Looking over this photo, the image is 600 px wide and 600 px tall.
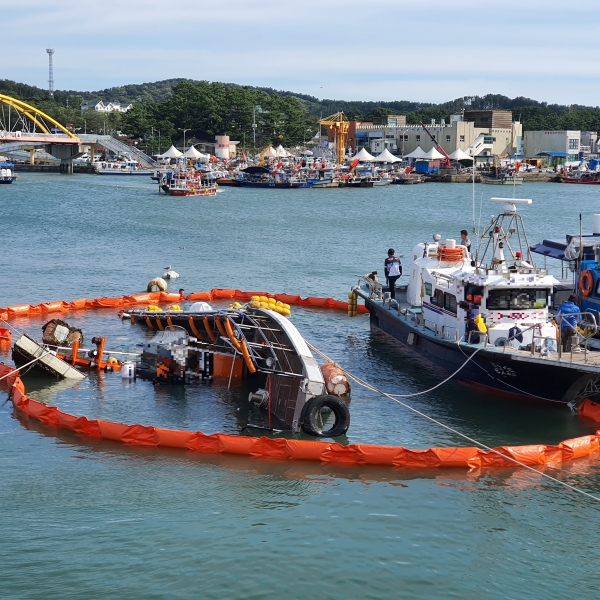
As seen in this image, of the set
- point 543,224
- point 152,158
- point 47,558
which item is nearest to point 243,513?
point 47,558

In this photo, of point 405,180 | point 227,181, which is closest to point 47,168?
point 227,181

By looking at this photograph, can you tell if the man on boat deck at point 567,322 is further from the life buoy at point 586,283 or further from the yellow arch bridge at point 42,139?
the yellow arch bridge at point 42,139

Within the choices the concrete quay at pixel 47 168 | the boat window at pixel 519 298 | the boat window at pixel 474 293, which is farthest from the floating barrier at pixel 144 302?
the concrete quay at pixel 47 168

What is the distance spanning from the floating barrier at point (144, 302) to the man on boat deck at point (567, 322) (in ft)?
42.9

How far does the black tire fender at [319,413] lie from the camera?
2195cm

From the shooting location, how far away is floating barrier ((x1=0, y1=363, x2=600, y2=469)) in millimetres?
20203

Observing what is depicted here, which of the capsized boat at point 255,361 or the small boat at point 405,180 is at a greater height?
the small boat at point 405,180

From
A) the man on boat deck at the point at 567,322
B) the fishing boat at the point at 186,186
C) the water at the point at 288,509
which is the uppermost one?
the fishing boat at the point at 186,186

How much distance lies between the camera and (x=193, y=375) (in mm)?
26844

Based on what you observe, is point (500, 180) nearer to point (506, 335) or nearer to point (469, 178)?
point (469, 178)

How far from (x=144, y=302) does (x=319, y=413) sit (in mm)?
17791

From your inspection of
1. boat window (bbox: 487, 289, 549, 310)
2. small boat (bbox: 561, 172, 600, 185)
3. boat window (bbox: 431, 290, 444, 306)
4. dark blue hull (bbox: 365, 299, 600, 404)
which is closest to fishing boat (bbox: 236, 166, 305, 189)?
small boat (bbox: 561, 172, 600, 185)

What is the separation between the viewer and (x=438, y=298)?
27.7 meters

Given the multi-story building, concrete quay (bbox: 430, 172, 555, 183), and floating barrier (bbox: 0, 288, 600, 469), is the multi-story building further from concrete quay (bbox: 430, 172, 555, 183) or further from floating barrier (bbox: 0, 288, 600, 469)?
floating barrier (bbox: 0, 288, 600, 469)
